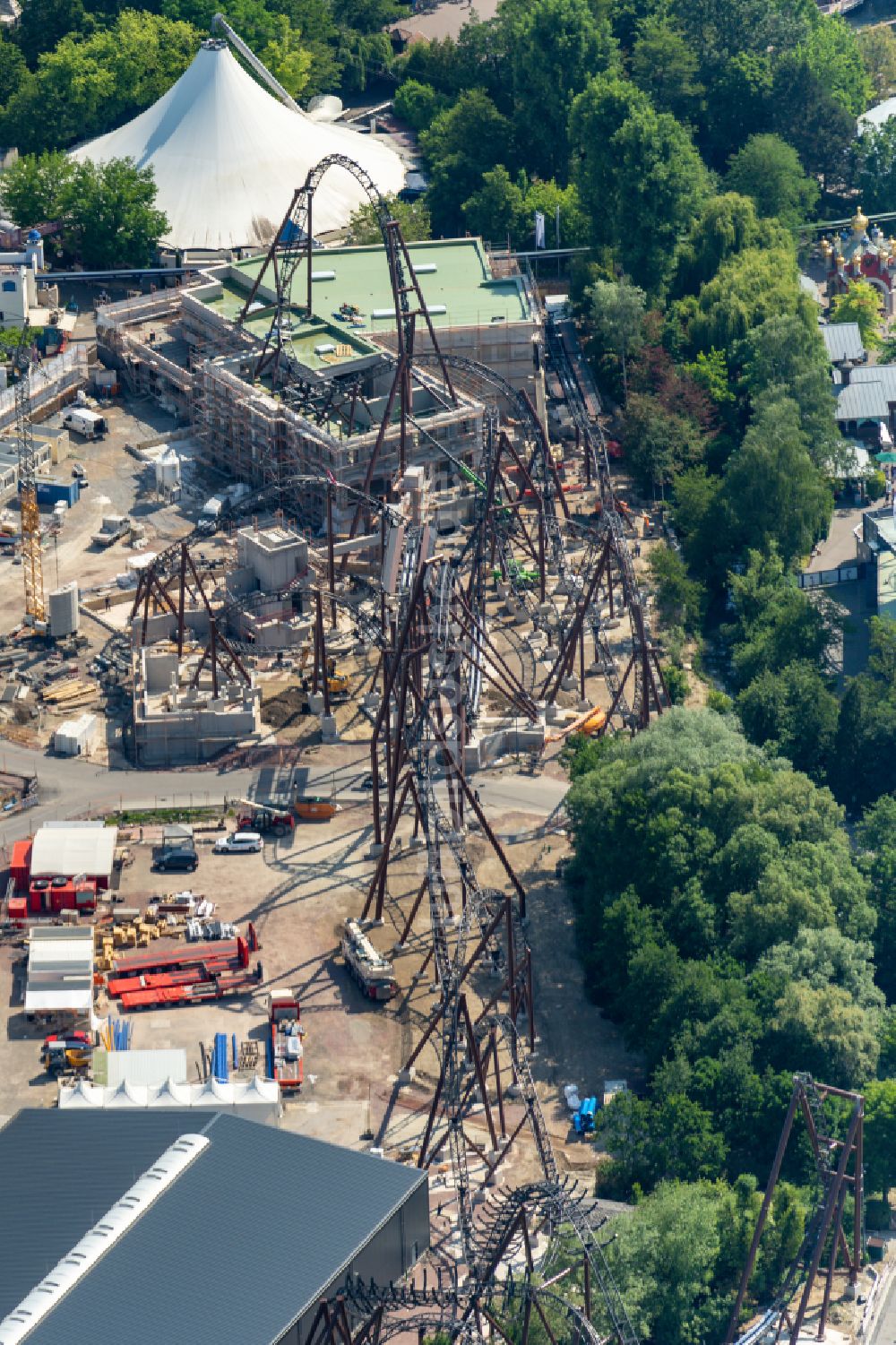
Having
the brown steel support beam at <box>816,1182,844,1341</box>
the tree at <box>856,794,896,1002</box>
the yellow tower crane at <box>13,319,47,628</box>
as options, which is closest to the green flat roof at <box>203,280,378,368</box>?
the yellow tower crane at <box>13,319,47,628</box>

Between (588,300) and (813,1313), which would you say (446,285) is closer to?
(588,300)

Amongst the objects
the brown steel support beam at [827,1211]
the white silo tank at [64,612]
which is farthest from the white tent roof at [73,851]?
the brown steel support beam at [827,1211]

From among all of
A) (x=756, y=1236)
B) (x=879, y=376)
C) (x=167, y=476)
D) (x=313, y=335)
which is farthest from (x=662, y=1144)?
(x=879, y=376)

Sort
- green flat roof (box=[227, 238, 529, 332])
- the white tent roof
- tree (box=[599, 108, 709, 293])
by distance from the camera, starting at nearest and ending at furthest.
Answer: the white tent roof, green flat roof (box=[227, 238, 529, 332]), tree (box=[599, 108, 709, 293])

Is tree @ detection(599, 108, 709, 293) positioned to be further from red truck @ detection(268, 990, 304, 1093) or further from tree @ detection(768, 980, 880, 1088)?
tree @ detection(768, 980, 880, 1088)

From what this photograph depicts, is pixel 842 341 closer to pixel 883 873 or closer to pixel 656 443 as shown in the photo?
pixel 656 443

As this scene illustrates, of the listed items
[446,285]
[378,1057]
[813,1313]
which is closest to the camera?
[813,1313]

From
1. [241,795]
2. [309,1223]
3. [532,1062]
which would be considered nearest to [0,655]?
[241,795]
